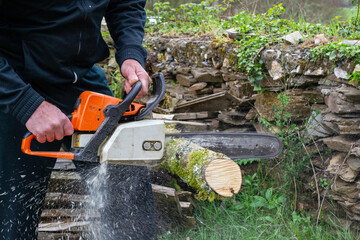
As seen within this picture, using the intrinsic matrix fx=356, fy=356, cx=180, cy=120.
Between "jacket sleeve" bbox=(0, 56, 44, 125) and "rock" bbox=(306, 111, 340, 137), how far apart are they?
2156mm

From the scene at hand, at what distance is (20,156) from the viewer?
1.80 meters

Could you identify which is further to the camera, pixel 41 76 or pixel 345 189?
pixel 345 189

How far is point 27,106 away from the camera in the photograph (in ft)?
4.97

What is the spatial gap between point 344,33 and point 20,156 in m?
3.05

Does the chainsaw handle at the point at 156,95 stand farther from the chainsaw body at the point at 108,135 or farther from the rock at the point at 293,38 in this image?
the rock at the point at 293,38

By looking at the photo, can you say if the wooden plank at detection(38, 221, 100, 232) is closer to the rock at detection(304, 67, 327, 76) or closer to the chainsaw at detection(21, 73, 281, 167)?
the chainsaw at detection(21, 73, 281, 167)

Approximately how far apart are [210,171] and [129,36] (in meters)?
0.92

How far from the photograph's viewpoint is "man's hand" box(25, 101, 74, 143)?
5.03ft

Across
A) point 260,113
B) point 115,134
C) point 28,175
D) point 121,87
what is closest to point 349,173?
point 260,113

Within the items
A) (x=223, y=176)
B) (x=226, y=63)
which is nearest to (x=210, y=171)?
(x=223, y=176)

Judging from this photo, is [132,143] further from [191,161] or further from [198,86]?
[198,86]

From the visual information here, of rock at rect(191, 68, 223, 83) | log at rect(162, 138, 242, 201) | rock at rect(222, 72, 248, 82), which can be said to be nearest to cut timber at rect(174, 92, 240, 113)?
rock at rect(222, 72, 248, 82)

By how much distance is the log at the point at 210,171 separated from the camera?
1744mm

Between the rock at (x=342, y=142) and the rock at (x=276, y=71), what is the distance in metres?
0.65
